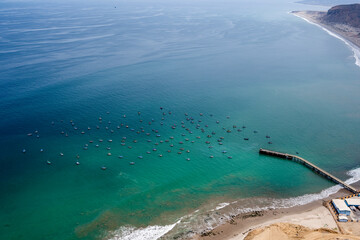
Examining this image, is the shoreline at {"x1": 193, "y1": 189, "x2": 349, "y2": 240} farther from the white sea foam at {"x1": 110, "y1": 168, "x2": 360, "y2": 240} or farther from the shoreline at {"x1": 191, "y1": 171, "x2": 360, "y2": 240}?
the white sea foam at {"x1": 110, "y1": 168, "x2": 360, "y2": 240}

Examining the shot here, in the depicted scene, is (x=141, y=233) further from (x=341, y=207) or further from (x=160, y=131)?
(x=160, y=131)

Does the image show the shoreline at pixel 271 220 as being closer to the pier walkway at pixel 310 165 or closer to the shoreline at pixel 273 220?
the shoreline at pixel 273 220

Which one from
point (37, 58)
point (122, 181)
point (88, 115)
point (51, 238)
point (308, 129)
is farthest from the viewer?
point (37, 58)

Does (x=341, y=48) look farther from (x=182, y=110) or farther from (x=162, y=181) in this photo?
(x=162, y=181)

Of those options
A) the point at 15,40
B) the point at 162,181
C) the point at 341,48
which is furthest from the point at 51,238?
the point at 341,48

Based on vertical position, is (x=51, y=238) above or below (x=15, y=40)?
below

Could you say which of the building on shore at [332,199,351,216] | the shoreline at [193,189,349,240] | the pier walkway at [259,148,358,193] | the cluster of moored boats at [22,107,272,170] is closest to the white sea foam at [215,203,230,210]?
the shoreline at [193,189,349,240]
